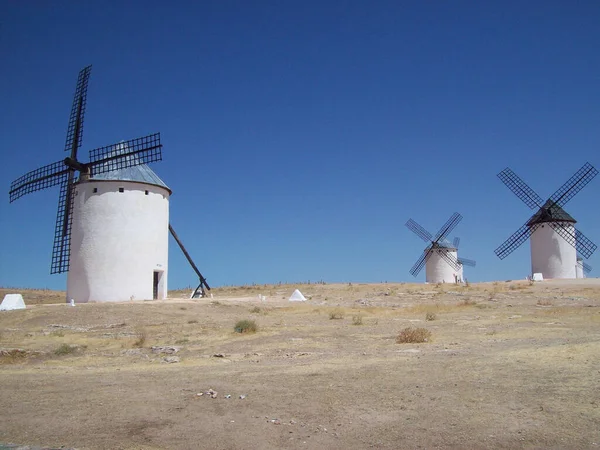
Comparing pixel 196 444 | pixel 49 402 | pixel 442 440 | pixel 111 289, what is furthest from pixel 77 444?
pixel 111 289

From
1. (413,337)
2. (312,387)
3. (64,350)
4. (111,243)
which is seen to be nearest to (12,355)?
(64,350)

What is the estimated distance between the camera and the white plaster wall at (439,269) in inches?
2314

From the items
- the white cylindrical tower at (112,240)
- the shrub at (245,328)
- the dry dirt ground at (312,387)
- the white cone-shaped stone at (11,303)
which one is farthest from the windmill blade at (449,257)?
the shrub at (245,328)

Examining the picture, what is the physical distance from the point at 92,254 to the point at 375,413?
2552cm

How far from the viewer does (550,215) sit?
47.4 m

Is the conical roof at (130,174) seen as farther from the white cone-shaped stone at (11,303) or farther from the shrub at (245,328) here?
the shrub at (245,328)

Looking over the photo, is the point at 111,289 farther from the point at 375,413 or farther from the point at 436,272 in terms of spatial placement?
the point at 436,272

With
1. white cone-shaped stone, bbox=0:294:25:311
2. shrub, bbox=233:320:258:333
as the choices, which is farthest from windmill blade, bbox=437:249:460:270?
shrub, bbox=233:320:258:333

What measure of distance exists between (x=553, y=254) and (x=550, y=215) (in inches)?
135

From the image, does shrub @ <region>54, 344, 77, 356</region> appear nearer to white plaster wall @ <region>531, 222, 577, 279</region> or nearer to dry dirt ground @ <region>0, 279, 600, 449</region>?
dry dirt ground @ <region>0, 279, 600, 449</region>

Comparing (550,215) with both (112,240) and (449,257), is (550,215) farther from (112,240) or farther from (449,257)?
(112,240)

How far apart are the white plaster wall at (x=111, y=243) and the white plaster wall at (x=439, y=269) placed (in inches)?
1423

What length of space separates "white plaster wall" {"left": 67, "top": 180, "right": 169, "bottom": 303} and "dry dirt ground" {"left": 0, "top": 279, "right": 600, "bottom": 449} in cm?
1065

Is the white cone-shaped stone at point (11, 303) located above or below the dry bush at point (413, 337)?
above
